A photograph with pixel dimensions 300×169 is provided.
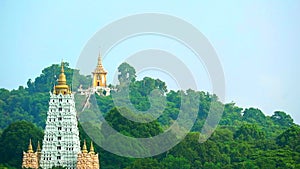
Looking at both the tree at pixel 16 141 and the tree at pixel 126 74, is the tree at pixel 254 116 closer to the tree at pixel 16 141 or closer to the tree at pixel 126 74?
the tree at pixel 126 74

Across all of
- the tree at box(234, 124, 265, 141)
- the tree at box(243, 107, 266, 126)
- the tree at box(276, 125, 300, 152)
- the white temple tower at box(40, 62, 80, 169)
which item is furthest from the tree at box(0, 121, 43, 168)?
the tree at box(243, 107, 266, 126)

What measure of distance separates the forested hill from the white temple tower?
315cm

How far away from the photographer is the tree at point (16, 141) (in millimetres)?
96938

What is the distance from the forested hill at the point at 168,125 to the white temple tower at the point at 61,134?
3.15 meters

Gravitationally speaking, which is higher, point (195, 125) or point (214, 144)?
point (195, 125)

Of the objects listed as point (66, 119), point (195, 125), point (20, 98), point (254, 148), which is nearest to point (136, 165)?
point (66, 119)

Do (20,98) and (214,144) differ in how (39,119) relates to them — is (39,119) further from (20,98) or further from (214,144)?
(214,144)

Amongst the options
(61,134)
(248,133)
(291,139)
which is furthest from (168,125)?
(61,134)

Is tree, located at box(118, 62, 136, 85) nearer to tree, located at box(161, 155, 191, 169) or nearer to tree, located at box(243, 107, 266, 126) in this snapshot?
tree, located at box(243, 107, 266, 126)

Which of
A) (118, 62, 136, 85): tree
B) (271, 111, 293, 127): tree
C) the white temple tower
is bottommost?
the white temple tower

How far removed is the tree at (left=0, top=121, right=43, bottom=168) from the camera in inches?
3816

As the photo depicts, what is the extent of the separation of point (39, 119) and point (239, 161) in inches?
1191

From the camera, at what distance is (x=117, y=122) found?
339ft

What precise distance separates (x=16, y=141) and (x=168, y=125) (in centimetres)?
2347
